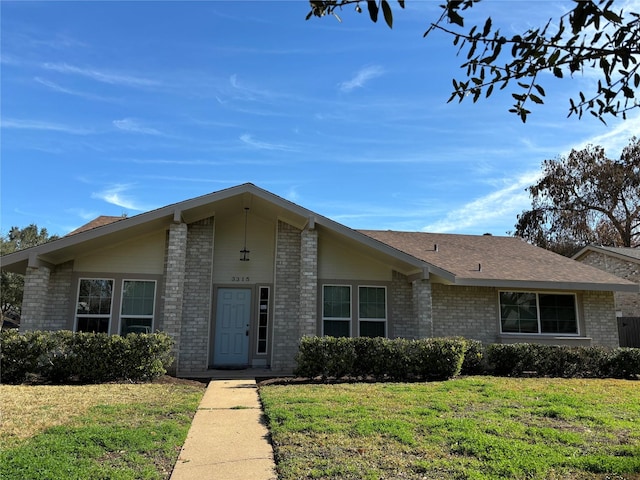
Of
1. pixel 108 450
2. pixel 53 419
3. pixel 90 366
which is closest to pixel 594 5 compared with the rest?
pixel 108 450

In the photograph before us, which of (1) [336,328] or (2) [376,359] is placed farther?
(1) [336,328]

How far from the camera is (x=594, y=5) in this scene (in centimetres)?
284

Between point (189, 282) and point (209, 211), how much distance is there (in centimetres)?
203

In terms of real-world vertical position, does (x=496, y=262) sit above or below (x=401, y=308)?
above

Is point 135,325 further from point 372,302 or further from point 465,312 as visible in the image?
point 465,312

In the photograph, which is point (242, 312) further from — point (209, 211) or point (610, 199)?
point (610, 199)

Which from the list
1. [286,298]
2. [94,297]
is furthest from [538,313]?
[94,297]

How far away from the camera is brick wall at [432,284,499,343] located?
13875 millimetres

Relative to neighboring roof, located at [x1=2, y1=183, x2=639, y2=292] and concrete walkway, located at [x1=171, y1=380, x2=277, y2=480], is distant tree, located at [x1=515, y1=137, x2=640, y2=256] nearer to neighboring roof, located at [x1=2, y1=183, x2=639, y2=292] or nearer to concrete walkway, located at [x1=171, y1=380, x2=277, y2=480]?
neighboring roof, located at [x1=2, y1=183, x2=639, y2=292]

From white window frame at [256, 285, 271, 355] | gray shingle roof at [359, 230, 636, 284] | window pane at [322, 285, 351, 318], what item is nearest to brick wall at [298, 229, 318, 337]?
window pane at [322, 285, 351, 318]

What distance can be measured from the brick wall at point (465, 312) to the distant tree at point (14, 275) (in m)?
24.6

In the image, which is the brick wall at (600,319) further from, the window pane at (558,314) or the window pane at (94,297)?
the window pane at (94,297)

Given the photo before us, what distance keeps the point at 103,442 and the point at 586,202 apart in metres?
38.2

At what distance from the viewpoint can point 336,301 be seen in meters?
13.8
